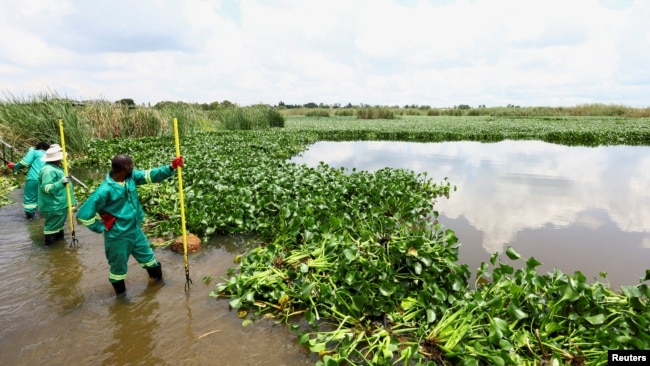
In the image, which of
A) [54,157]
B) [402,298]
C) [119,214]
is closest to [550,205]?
[402,298]

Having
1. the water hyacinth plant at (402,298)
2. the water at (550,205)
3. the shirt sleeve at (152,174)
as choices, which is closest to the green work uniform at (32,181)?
the water hyacinth plant at (402,298)

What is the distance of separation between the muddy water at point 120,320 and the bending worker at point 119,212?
39 cm

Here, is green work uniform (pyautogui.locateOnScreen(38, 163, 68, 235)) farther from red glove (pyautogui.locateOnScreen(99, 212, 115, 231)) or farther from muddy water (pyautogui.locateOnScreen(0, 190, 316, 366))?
red glove (pyautogui.locateOnScreen(99, 212, 115, 231))

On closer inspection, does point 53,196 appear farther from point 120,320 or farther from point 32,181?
point 120,320

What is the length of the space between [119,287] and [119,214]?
81 centimetres

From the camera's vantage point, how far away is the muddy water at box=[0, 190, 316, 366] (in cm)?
275

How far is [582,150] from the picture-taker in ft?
51.3

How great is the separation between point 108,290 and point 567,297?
4261mm

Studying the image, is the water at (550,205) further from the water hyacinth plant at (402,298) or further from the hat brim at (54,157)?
the hat brim at (54,157)

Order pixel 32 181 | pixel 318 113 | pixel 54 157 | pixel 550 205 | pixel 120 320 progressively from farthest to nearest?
pixel 318 113 → pixel 550 205 → pixel 32 181 → pixel 54 157 → pixel 120 320

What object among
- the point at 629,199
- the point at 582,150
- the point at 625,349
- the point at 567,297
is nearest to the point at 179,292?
the point at 567,297

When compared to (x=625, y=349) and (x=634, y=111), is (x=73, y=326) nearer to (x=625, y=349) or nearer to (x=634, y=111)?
(x=625, y=349)

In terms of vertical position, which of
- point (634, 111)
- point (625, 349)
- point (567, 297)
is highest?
point (634, 111)

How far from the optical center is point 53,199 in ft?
15.9
